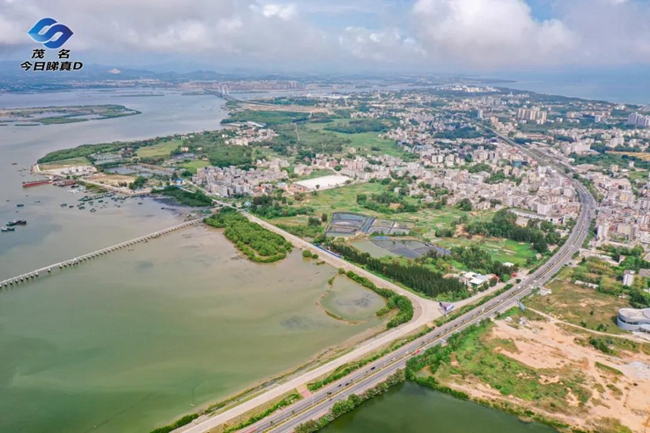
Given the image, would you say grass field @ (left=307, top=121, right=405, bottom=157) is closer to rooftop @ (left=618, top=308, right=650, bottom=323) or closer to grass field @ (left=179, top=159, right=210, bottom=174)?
grass field @ (left=179, top=159, right=210, bottom=174)

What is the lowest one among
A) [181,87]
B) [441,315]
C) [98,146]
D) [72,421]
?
[72,421]

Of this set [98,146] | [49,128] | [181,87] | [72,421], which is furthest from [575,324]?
[181,87]

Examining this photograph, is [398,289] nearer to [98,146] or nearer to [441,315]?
[441,315]

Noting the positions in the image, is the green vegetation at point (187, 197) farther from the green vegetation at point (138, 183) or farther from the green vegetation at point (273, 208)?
the green vegetation at point (273, 208)

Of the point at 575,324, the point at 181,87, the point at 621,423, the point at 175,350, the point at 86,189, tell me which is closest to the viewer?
the point at 621,423

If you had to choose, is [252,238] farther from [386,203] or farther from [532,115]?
[532,115]

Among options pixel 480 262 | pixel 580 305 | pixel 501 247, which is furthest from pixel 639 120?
pixel 580 305

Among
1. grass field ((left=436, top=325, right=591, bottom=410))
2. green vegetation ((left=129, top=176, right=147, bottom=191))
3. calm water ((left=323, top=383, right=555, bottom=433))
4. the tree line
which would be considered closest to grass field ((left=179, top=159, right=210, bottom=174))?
green vegetation ((left=129, top=176, right=147, bottom=191))
